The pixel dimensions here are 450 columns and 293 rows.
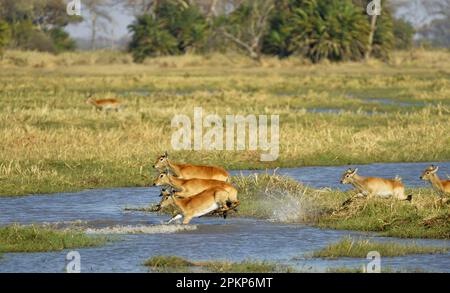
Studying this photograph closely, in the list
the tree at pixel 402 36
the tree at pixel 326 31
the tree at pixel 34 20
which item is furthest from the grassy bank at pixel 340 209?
the tree at pixel 402 36

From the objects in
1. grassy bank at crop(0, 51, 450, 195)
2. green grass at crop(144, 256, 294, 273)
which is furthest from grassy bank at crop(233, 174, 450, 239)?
grassy bank at crop(0, 51, 450, 195)

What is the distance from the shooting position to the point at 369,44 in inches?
2299

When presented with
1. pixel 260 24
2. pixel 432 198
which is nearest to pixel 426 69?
pixel 260 24

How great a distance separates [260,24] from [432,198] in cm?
5188

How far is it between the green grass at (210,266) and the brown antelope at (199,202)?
6.99 ft

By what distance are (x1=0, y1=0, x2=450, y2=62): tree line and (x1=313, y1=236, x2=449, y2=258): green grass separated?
143 ft

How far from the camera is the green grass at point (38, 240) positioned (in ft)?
42.2

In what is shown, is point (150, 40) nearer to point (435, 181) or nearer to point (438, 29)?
point (435, 181)

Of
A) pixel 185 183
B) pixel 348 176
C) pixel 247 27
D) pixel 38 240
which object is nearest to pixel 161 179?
pixel 185 183

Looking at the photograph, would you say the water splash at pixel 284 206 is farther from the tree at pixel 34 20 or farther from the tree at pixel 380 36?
the tree at pixel 34 20

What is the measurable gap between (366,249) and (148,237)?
10.0ft

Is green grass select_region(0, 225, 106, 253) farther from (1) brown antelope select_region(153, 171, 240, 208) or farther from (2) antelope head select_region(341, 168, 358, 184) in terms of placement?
(2) antelope head select_region(341, 168, 358, 184)

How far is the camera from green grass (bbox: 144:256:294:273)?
37.8ft
